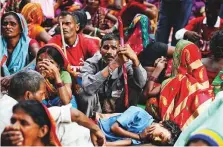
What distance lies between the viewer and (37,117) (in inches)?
122

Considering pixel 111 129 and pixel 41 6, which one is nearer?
pixel 111 129

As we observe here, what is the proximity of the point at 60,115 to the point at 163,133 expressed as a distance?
51.0 inches

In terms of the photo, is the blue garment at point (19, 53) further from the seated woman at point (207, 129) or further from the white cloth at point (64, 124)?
the seated woman at point (207, 129)

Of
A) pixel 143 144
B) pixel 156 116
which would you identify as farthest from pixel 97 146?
pixel 156 116

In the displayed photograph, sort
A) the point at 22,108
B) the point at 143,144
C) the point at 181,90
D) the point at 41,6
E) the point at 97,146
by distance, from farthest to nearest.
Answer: the point at 41,6 → the point at 181,90 → the point at 143,144 → the point at 97,146 → the point at 22,108

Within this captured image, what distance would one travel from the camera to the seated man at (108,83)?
5.21m

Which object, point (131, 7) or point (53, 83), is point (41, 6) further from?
point (53, 83)

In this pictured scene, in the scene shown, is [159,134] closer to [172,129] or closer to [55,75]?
[172,129]

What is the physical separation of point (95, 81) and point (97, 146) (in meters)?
1.20

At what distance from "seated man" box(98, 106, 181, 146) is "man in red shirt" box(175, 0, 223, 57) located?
1.49 m

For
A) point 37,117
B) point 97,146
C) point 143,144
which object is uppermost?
point 37,117

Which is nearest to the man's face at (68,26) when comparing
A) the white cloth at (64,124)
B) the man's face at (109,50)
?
the man's face at (109,50)

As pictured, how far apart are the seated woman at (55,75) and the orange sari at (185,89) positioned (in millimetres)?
843

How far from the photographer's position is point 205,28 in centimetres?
647
